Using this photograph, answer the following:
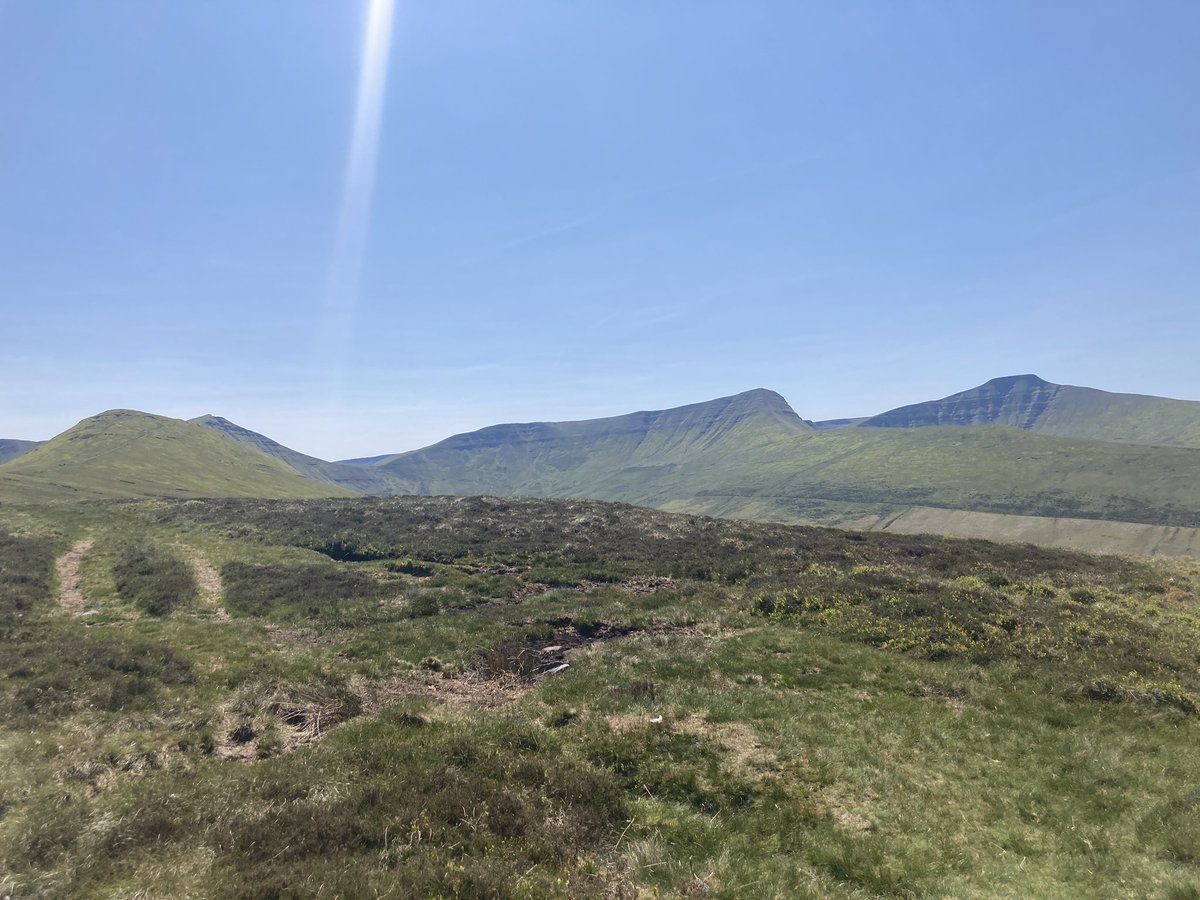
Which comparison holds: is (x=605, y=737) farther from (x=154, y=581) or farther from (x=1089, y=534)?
(x=1089, y=534)

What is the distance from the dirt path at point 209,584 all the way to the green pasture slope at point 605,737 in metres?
0.52

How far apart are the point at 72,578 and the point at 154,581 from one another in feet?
18.9

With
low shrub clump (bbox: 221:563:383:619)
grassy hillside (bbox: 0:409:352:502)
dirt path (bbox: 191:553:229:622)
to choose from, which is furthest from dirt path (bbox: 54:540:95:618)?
grassy hillside (bbox: 0:409:352:502)

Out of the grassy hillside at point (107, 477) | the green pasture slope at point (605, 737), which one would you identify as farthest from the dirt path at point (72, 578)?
the grassy hillside at point (107, 477)

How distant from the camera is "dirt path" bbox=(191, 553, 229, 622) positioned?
28948 mm

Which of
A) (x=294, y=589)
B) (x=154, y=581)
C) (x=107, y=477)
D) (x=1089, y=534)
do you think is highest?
(x=107, y=477)

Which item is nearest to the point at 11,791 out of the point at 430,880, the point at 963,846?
the point at 430,880

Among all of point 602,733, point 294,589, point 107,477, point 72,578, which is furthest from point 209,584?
point 107,477

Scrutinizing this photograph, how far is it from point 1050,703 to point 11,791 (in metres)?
26.1

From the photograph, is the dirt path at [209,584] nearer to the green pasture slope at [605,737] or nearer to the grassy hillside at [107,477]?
the green pasture slope at [605,737]

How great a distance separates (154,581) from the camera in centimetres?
3172

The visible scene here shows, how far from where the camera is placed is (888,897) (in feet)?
29.7

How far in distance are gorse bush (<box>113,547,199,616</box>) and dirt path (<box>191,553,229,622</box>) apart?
0.45 meters

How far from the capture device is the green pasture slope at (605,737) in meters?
9.09
